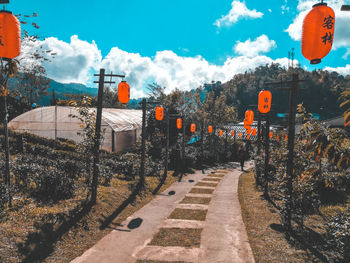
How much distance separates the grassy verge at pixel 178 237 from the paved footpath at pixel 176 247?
12 cm

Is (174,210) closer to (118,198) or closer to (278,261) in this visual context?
(118,198)

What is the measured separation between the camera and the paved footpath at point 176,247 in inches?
217

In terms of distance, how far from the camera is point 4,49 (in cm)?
448

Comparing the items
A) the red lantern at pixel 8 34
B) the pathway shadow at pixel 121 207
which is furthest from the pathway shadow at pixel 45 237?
the red lantern at pixel 8 34

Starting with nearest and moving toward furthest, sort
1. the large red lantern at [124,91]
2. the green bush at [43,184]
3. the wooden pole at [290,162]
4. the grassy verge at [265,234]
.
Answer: the grassy verge at [265,234]
the wooden pole at [290,162]
the green bush at [43,184]
the large red lantern at [124,91]

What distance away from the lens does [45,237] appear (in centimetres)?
593

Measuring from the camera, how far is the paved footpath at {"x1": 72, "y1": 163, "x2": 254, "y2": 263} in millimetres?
5508

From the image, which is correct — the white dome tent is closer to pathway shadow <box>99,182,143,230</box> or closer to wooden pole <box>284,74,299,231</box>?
pathway shadow <box>99,182,143,230</box>

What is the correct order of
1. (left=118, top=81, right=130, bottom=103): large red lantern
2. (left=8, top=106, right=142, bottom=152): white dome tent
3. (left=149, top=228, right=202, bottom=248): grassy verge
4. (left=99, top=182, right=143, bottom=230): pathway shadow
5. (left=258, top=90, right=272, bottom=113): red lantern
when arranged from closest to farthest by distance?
(left=149, top=228, right=202, bottom=248): grassy verge → (left=99, top=182, right=143, bottom=230): pathway shadow → (left=258, top=90, right=272, bottom=113): red lantern → (left=118, top=81, right=130, bottom=103): large red lantern → (left=8, top=106, right=142, bottom=152): white dome tent

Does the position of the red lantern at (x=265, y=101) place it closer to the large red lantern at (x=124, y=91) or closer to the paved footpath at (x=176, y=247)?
the paved footpath at (x=176, y=247)

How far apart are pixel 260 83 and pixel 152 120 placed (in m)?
80.6

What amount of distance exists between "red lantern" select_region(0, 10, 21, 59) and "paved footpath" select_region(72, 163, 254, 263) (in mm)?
4459

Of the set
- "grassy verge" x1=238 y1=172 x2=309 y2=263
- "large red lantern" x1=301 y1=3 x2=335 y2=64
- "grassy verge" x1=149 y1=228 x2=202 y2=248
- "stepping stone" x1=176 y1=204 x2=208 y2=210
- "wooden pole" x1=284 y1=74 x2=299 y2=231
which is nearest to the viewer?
"large red lantern" x1=301 y1=3 x2=335 y2=64

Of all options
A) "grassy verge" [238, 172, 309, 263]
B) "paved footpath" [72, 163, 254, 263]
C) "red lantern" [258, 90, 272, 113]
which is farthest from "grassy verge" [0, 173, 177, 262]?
"red lantern" [258, 90, 272, 113]
